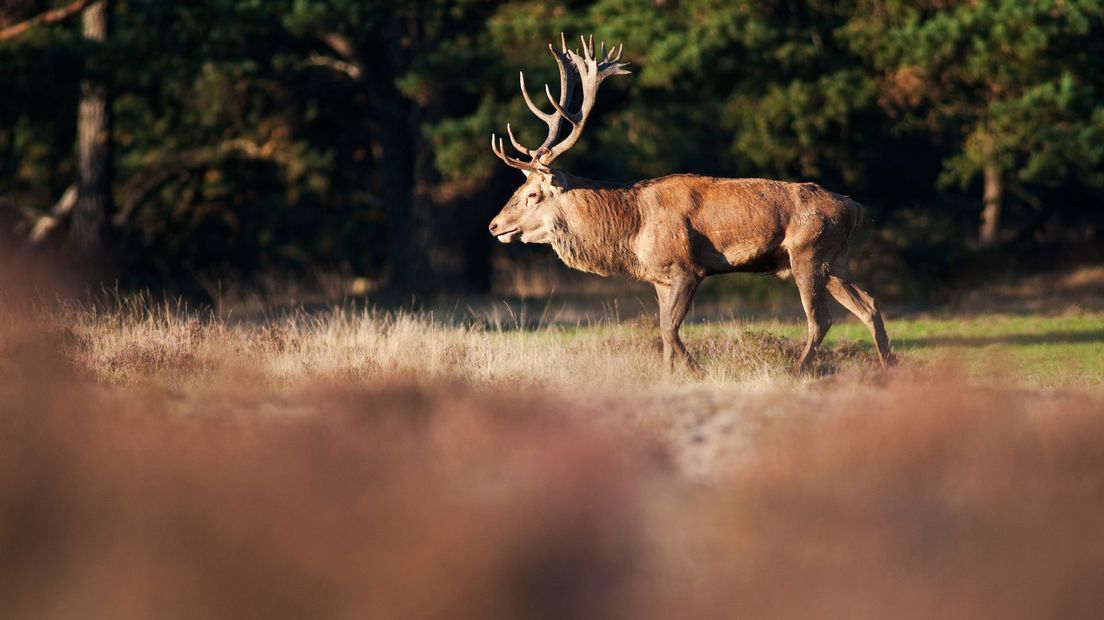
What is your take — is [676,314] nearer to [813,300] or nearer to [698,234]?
[698,234]

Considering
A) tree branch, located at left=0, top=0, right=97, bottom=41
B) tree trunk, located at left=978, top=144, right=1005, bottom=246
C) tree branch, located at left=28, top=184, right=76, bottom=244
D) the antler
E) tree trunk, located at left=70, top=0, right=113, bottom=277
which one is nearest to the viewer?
the antler

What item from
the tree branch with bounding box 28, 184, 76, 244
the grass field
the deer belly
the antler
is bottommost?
the tree branch with bounding box 28, 184, 76, 244

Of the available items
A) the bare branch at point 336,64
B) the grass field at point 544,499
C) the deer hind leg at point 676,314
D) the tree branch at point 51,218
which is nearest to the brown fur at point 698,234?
the deer hind leg at point 676,314

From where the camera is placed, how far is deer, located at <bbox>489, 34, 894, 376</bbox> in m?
11.8

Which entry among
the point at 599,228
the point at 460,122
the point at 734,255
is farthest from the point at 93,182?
the point at 734,255

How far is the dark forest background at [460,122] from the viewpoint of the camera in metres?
20.3

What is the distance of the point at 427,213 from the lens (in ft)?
79.5

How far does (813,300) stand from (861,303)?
495mm

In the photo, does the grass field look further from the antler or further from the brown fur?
the antler

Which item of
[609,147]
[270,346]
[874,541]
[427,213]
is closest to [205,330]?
[270,346]

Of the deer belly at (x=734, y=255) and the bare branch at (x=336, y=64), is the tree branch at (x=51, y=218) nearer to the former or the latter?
the bare branch at (x=336, y=64)

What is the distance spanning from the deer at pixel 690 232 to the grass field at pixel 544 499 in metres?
2.14

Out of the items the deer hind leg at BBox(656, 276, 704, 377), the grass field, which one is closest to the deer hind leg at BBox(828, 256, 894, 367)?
the deer hind leg at BBox(656, 276, 704, 377)

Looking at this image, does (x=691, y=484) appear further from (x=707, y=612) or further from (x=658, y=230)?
(x=658, y=230)
